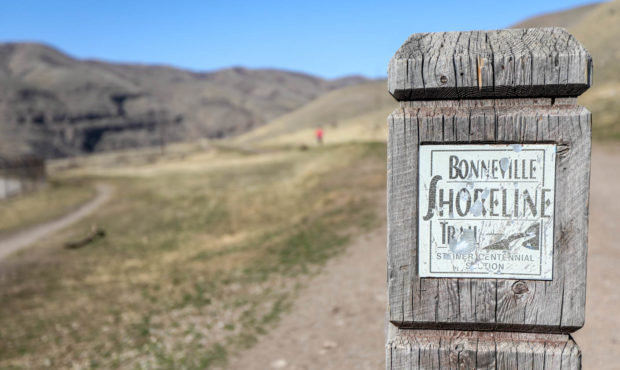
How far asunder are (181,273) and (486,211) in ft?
34.4

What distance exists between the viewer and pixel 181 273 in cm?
1128

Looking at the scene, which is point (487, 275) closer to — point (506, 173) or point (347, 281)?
point (506, 173)

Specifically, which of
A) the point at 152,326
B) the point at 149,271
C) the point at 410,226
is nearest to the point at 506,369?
the point at 410,226

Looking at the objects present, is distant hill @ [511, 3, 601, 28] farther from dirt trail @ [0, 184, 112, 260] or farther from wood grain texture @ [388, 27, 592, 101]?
wood grain texture @ [388, 27, 592, 101]

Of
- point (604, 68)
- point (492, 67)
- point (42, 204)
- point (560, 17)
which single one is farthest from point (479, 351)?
point (560, 17)

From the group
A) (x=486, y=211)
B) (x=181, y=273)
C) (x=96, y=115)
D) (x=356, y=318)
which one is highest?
(x=96, y=115)

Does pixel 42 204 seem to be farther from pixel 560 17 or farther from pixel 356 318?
pixel 560 17

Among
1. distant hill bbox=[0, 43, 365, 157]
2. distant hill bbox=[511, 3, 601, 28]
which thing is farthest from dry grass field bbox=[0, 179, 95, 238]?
distant hill bbox=[511, 3, 601, 28]

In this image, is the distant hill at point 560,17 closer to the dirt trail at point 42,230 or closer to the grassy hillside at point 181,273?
the dirt trail at point 42,230

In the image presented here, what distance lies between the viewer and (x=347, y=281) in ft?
26.1

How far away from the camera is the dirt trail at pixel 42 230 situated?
656 inches

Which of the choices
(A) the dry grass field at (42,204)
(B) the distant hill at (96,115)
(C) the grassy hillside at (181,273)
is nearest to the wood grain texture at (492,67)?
Result: (C) the grassy hillside at (181,273)

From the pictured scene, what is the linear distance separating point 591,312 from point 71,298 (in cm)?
965

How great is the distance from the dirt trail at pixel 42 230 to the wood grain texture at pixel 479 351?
1649 centimetres
